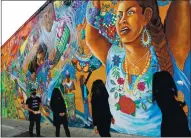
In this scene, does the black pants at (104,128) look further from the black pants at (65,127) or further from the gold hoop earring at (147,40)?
the gold hoop earring at (147,40)

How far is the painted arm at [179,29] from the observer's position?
575cm

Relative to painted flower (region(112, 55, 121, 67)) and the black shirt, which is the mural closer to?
painted flower (region(112, 55, 121, 67))

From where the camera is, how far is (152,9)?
20.7 feet

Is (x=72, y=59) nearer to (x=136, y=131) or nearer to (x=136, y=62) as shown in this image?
(x=136, y=62)

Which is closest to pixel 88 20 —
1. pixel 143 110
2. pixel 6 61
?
pixel 143 110

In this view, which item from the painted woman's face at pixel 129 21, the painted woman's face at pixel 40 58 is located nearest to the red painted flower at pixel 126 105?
the painted woman's face at pixel 129 21

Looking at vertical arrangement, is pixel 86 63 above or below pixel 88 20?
below

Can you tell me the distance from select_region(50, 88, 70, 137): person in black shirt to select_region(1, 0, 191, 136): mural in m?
0.21

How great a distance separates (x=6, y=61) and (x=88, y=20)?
8104 mm

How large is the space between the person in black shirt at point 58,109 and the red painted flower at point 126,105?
1.94m

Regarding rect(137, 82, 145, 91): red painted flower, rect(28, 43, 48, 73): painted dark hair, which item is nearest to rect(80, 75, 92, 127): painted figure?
rect(137, 82, 145, 91): red painted flower

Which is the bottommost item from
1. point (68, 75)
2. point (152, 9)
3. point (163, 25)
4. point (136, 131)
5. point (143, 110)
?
point (136, 131)

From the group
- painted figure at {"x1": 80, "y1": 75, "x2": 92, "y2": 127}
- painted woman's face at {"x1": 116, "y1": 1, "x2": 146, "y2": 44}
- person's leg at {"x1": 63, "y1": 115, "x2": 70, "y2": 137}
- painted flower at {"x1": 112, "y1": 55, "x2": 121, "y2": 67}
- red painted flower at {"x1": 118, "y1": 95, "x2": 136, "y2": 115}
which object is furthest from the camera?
painted figure at {"x1": 80, "y1": 75, "x2": 92, "y2": 127}

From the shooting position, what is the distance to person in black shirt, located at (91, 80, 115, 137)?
729 centimetres
